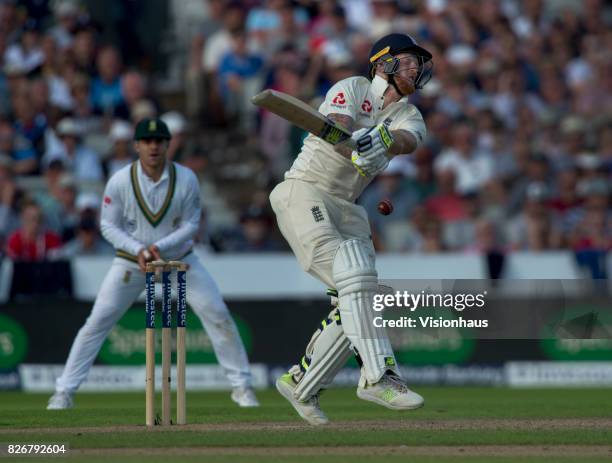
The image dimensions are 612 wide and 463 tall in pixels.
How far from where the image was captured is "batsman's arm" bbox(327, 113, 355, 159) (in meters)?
7.76

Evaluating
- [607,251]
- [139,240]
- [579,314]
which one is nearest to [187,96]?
[607,251]

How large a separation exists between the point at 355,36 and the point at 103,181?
4.19 metres

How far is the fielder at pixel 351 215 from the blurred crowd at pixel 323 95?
620cm

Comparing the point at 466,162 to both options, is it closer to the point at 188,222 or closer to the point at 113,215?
the point at 188,222

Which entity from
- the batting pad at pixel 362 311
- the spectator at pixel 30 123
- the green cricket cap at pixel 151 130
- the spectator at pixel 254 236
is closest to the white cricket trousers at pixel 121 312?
the green cricket cap at pixel 151 130

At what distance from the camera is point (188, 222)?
1047 cm

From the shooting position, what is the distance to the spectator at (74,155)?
51.2 ft

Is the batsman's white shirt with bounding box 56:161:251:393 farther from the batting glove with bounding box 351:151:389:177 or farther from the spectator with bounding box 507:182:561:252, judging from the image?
the spectator with bounding box 507:182:561:252

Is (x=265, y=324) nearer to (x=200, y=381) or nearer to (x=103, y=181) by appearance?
(x=200, y=381)

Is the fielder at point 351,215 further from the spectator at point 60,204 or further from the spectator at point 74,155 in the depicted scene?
the spectator at point 74,155

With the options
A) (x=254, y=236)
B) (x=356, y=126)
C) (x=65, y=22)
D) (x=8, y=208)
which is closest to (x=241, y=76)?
(x=65, y=22)

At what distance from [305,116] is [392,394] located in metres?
1.67

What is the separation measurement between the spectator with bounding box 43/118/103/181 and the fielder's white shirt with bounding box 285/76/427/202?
7.54 metres

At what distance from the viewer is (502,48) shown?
1791 centimetres
